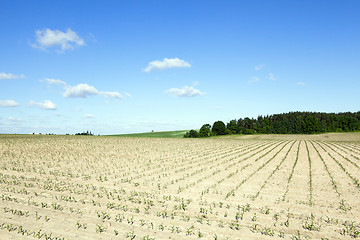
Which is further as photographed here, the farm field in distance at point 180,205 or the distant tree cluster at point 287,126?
the distant tree cluster at point 287,126

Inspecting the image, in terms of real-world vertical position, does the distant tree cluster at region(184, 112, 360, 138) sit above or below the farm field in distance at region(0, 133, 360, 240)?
above

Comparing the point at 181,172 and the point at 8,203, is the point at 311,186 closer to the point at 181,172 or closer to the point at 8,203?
the point at 181,172

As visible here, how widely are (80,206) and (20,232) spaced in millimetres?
2379

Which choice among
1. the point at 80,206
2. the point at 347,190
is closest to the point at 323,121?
the point at 347,190

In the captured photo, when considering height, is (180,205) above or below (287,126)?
below

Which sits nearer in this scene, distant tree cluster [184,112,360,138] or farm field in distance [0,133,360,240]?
farm field in distance [0,133,360,240]

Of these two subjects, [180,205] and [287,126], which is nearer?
[180,205]

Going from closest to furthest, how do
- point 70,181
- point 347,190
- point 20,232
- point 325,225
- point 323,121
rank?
point 20,232 → point 325,225 → point 347,190 → point 70,181 → point 323,121

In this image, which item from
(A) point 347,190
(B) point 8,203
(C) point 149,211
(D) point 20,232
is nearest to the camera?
(D) point 20,232

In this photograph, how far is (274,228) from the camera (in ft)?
24.6

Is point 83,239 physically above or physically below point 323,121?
below

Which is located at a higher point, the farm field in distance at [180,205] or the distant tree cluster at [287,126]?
the distant tree cluster at [287,126]

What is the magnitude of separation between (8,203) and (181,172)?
9691 mm

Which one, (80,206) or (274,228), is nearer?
(274,228)
